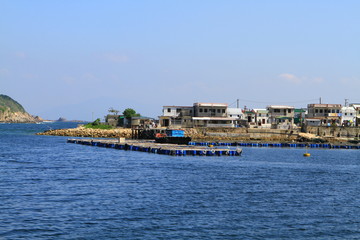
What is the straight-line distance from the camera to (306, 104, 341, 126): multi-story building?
130 metres

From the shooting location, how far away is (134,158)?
2788 inches

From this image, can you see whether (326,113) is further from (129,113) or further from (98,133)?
(98,133)

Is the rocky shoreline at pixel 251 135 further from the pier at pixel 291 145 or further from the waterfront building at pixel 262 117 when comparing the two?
the waterfront building at pixel 262 117

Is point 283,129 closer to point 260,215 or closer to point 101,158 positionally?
point 101,158

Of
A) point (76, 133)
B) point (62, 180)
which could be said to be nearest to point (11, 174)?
point (62, 180)

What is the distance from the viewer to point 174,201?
35875 millimetres

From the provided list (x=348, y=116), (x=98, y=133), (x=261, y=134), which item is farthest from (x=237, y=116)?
(x=98, y=133)

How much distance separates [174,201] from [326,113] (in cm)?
10453

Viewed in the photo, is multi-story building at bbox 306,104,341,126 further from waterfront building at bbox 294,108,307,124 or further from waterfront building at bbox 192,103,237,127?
waterfront building at bbox 192,103,237,127

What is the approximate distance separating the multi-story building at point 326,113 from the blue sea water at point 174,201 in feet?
237

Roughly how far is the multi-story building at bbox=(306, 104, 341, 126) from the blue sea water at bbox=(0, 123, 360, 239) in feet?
237

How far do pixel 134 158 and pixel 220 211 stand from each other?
39.2 m

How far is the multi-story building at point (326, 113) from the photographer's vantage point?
130250 millimetres

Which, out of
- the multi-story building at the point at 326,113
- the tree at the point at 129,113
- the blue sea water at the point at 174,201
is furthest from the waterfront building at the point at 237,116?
the blue sea water at the point at 174,201
